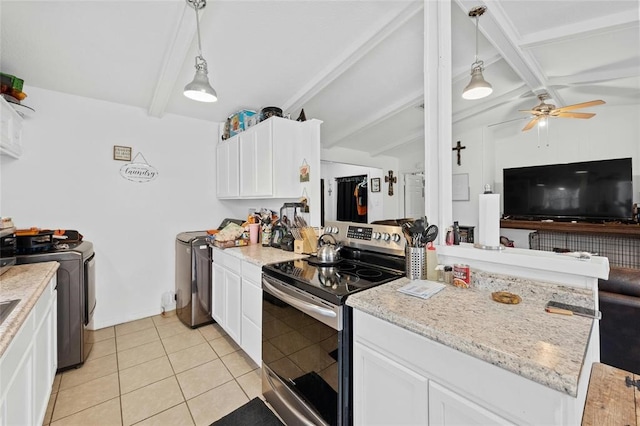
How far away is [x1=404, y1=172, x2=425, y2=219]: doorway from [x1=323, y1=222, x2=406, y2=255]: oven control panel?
1.68m

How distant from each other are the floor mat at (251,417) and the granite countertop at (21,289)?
3.65 ft

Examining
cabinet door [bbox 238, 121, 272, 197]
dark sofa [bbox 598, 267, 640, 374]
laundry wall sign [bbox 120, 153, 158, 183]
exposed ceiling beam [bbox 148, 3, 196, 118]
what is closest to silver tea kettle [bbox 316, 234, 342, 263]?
cabinet door [bbox 238, 121, 272, 197]

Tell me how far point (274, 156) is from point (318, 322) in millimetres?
1661

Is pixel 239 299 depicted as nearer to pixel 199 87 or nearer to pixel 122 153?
pixel 199 87

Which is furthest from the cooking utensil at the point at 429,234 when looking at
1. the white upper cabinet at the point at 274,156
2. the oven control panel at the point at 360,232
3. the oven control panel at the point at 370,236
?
the white upper cabinet at the point at 274,156

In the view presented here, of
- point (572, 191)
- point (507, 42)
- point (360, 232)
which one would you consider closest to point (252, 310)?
point (360, 232)

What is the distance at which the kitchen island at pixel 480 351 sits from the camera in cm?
68

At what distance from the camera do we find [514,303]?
1.07 m

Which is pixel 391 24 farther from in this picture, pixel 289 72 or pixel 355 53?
pixel 289 72

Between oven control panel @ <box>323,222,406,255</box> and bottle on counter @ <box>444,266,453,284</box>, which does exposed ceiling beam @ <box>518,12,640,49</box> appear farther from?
bottle on counter @ <box>444,266,453,284</box>

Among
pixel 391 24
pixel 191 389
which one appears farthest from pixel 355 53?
pixel 191 389

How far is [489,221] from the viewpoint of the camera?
1336mm

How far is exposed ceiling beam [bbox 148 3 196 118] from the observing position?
5.70 feet

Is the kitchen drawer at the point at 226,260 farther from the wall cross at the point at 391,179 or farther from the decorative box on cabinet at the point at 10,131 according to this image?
the wall cross at the point at 391,179
